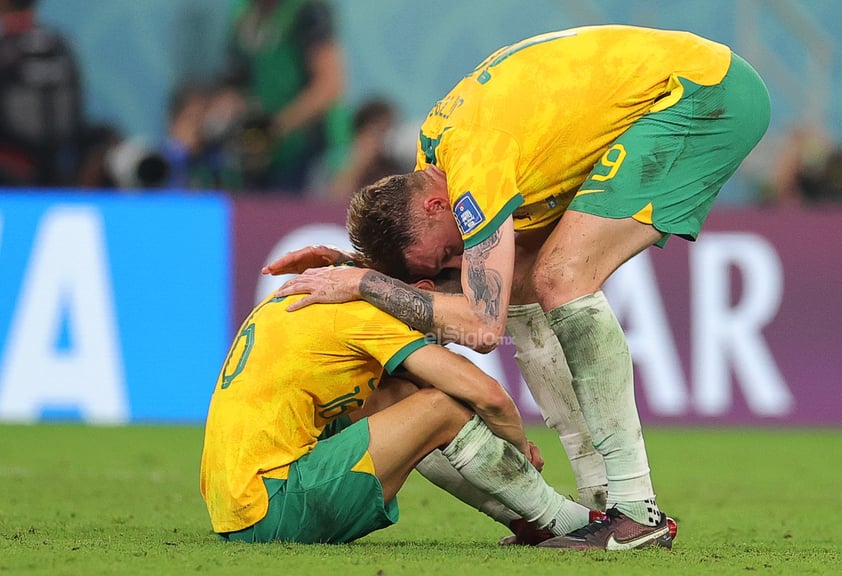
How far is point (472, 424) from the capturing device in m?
4.38

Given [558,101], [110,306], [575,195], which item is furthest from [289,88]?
[558,101]

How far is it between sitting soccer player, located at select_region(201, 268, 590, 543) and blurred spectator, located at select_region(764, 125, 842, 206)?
21.8 feet

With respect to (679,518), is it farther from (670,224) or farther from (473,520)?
(670,224)

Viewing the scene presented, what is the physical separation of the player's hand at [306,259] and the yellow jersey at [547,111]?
486mm

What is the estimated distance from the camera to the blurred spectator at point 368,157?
10414mm

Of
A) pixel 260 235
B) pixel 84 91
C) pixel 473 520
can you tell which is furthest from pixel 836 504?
pixel 84 91

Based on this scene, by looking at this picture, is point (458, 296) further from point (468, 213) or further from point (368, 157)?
point (368, 157)

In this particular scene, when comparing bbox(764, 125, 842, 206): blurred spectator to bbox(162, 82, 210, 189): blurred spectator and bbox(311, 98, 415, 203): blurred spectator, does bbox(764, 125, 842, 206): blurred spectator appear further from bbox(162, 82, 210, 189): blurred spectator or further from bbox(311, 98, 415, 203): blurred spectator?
bbox(162, 82, 210, 189): blurred spectator

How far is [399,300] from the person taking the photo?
4.41 m

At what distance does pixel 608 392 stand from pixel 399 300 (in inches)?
28.6

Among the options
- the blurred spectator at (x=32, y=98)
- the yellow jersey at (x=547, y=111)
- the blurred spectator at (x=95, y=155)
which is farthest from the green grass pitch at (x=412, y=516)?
the blurred spectator at (x=32, y=98)

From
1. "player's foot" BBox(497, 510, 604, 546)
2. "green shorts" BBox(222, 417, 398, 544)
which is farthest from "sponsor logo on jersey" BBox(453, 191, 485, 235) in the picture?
"player's foot" BBox(497, 510, 604, 546)

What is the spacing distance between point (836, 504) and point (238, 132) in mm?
5374

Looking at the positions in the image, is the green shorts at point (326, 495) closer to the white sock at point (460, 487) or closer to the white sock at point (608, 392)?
the white sock at point (460, 487)
